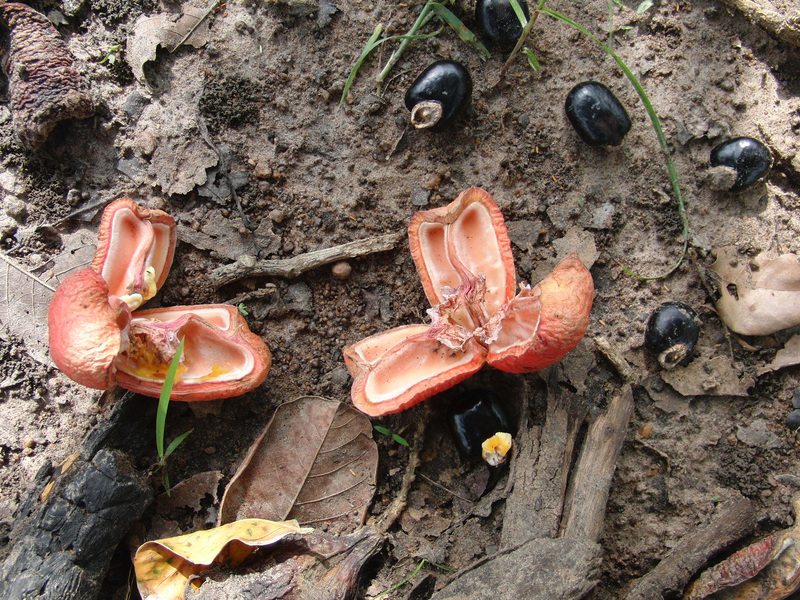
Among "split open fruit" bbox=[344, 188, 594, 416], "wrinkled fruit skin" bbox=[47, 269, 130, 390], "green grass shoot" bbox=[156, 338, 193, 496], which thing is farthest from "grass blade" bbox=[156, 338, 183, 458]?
"split open fruit" bbox=[344, 188, 594, 416]

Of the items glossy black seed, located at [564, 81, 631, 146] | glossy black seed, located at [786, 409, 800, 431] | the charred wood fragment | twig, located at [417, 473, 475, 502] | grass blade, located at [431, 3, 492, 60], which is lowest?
twig, located at [417, 473, 475, 502]

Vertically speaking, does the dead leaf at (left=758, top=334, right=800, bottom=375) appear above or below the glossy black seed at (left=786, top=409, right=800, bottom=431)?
above

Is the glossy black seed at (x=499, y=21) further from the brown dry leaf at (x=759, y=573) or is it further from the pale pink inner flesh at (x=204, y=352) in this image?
the brown dry leaf at (x=759, y=573)

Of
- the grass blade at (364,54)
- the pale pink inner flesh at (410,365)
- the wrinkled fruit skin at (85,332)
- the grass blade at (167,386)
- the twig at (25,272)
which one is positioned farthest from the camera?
the grass blade at (364,54)

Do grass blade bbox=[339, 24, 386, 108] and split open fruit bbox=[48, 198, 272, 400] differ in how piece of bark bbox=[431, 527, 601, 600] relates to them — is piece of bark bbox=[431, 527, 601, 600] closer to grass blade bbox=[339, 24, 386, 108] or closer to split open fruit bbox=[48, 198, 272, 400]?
split open fruit bbox=[48, 198, 272, 400]

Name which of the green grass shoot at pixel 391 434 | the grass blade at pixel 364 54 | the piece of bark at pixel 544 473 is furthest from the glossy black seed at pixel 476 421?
the grass blade at pixel 364 54

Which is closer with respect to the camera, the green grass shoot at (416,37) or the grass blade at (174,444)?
the grass blade at (174,444)
